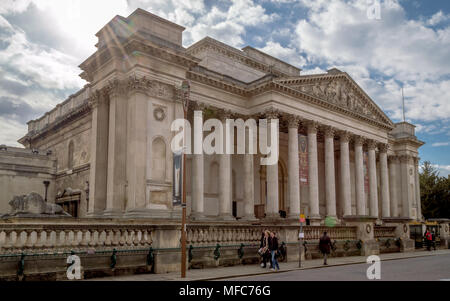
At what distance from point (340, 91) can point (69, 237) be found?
107 ft

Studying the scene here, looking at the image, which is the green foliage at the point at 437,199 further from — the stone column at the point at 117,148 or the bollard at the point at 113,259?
the bollard at the point at 113,259

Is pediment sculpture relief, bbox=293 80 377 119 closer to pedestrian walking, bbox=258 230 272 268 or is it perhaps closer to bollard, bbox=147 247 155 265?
pedestrian walking, bbox=258 230 272 268

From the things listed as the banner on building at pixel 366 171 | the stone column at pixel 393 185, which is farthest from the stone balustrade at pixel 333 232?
the stone column at pixel 393 185

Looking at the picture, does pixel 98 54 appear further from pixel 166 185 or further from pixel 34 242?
pixel 34 242

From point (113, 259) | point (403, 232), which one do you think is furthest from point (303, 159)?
point (113, 259)

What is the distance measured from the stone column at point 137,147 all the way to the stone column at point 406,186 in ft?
126

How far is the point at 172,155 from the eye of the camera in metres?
28.8

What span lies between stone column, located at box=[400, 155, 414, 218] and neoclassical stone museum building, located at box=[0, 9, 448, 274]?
7.89 meters

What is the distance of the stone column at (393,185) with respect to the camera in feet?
177

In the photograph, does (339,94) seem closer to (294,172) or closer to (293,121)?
(293,121)
